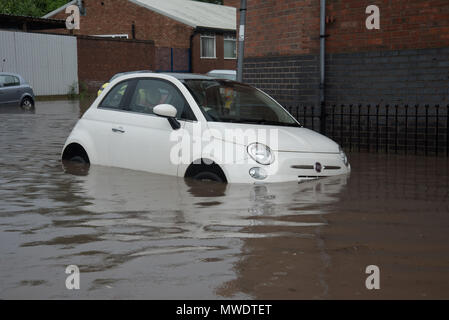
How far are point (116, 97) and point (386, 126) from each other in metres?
5.78

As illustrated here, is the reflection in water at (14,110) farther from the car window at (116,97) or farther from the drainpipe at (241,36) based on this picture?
the car window at (116,97)

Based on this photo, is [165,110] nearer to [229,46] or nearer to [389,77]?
[389,77]

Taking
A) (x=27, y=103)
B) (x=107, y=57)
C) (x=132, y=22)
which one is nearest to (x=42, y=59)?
(x=107, y=57)

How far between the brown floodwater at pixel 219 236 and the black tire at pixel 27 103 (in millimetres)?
17885

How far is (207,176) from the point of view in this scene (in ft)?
27.3

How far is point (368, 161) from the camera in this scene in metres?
12.2

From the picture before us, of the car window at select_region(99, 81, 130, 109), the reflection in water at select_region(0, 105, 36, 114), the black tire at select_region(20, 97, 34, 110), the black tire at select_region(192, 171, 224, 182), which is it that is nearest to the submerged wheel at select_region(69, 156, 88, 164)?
the car window at select_region(99, 81, 130, 109)

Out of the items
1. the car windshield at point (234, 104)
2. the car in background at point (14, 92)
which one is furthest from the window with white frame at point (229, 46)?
the car windshield at point (234, 104)

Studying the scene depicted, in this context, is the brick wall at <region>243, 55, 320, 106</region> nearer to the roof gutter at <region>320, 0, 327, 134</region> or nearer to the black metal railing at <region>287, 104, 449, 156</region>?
the roof gutter at <region>320, 0, 327, 134</region>

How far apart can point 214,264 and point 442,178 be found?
567 centimetres

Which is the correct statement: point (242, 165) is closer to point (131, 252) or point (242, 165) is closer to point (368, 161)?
point (131, 252)

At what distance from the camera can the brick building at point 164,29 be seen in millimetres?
45281

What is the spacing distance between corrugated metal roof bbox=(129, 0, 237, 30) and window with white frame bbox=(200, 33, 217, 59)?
A: 74cm

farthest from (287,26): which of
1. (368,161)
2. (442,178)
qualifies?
(442,178)
